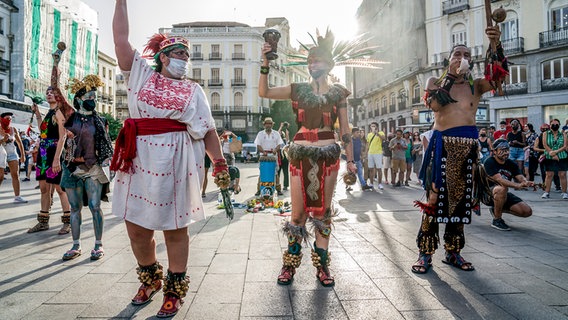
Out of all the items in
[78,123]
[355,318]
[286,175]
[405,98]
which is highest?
[405,98]

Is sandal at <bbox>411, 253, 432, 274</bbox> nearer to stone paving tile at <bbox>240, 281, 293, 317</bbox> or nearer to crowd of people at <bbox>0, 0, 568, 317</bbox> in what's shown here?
crowd of people at <bbox>0, 0, 568, 317</bbox>

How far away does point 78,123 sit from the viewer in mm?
4352

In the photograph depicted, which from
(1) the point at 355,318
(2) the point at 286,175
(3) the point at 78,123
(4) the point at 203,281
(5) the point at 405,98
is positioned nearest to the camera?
(1) the point at 355,318

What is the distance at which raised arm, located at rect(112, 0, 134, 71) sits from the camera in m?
2.75

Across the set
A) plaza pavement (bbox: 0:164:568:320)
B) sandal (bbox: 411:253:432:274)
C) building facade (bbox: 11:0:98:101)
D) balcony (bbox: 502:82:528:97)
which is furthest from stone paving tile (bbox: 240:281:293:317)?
building facade (bbox: 11:0:98:101)

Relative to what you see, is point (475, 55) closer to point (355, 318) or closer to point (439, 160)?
point (439, 160)

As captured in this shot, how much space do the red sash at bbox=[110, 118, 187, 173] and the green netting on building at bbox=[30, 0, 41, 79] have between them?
3360 cm

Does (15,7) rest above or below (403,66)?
above

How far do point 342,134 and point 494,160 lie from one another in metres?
3.70

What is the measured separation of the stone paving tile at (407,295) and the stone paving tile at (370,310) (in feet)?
0.25

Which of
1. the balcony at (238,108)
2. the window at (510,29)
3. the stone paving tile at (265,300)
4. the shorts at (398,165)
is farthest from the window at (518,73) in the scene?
→ the balcony at (238,108)

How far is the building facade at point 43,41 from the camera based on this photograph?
29.7 metres

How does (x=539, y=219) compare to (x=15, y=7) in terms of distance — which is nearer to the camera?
(x=539, y=219)

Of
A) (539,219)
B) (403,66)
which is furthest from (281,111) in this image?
(539,219)
